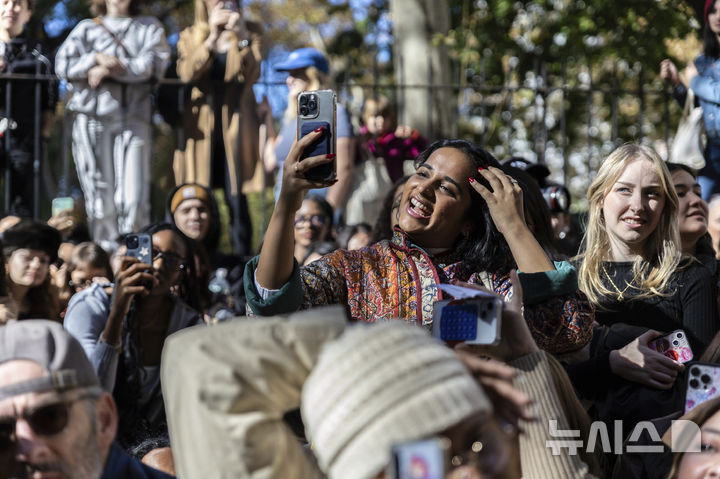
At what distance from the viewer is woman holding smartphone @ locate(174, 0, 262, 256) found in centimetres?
750

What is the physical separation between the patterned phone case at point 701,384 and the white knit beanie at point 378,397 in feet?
4.03

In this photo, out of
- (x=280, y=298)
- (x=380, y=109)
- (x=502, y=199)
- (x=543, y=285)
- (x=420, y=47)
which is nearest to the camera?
(x=280, y=298)

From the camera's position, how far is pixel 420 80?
35.7 ft

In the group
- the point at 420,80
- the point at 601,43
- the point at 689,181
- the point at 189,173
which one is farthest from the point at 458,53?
the point at 689,181

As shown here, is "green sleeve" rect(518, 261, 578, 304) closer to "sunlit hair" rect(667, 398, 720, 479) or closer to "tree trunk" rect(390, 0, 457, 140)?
"sunlit hair" rect(667, 398, 720, 479)

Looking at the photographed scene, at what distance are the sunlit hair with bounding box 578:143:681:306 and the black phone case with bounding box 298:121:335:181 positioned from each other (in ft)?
5.45

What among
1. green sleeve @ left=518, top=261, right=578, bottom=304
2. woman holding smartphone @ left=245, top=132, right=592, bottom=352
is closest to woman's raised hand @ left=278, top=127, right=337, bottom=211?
woman holding smartphone @ left=245, top=132, right=592, bottom=352

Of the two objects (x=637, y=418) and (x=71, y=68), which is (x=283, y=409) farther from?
(x=71, y=68)

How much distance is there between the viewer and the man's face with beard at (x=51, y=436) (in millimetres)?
2232

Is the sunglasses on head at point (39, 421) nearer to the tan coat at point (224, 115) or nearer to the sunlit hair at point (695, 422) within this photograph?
the sunlit hair at point (695, 422)

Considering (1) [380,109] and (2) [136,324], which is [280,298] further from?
(1) [380,109]

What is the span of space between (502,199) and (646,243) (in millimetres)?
1289

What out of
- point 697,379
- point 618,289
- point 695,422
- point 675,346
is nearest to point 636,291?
point 618,289

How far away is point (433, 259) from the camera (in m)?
3.62
